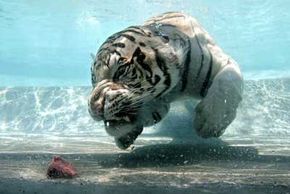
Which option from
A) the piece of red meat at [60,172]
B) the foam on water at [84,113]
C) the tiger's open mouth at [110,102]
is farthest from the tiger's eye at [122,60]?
the foam on water at [84,113]

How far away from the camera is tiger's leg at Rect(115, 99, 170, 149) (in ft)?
14.9

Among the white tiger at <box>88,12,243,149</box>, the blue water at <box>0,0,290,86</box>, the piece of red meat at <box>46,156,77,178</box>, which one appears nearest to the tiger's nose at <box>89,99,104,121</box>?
the white tiger at <box>88,12,243,149</box>

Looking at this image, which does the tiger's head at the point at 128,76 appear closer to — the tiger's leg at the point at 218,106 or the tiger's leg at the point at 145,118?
the tiger's leg at the point at 145,118

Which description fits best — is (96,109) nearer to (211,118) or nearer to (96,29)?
(211,118)

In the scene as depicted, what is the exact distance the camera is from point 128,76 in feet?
12.8

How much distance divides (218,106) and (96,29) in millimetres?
37569

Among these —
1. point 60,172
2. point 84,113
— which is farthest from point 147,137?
point 60,172

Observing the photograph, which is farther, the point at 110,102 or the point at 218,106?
the point at 218,106

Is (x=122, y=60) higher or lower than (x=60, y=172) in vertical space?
higher

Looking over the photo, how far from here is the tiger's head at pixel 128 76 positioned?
368cm

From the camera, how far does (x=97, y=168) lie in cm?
377

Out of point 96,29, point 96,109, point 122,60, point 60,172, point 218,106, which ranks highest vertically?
point 122,60

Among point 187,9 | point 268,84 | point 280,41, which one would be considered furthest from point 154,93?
point 280,41

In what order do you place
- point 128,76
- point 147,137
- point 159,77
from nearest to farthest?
point 128,76 → point 159,77 → point 147,137
